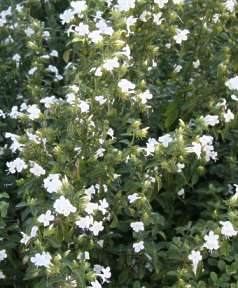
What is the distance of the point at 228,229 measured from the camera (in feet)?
7.11

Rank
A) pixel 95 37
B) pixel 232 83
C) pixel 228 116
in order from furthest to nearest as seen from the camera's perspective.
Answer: pixel 232 83, pixel 228 116, pixel 95 37

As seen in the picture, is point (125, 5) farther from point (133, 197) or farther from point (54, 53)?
point (133, 197)

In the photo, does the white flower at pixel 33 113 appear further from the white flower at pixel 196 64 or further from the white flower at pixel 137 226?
the white flower at pixel 196 64

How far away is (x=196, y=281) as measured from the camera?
2291 mm

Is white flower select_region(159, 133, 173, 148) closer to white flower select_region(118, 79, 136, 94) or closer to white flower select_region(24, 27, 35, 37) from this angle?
white flower select_region(118, 79, 136, 94)

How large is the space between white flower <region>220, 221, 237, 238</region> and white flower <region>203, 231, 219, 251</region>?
30 mm

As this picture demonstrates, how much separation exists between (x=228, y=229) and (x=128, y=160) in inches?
18.6

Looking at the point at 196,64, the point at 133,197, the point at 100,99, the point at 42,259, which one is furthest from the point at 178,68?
the point at 42,259

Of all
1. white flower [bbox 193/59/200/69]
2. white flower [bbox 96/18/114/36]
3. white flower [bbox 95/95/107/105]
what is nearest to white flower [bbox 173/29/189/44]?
white flower [bbox 193/59/200/69]

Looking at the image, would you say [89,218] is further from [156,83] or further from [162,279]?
[156,83]

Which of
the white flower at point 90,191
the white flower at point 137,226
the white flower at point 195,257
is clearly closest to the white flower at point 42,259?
the white flower at point 90,191

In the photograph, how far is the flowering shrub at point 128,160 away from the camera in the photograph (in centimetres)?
220

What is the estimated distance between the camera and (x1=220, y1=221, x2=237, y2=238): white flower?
217 cm

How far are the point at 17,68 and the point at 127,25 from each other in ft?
2.64
